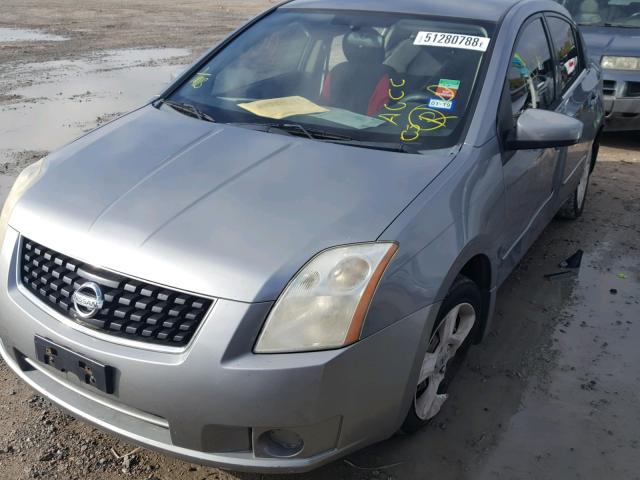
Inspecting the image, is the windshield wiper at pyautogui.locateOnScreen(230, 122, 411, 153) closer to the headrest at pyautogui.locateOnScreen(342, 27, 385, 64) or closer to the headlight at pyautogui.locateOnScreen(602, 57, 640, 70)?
the headrest at pyautogui.locateOnScreen(342, 27, 385, 64)

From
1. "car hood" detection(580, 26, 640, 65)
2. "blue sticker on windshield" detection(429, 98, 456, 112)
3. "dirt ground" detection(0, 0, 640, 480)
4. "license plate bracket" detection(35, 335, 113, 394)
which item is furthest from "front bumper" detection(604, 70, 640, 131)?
"license plate bracket" detection(35, 335, 113, 394)

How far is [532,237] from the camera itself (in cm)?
376

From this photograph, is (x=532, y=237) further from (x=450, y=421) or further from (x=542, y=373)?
(x=450, y=421)

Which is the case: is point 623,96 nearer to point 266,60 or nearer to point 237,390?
point 266,60

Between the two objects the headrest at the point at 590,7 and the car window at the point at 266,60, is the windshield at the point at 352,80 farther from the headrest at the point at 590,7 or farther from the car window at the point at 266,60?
the headrest at the point at 590,7

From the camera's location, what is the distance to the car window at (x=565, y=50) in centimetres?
418

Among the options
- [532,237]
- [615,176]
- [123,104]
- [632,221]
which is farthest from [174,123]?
[123,104]

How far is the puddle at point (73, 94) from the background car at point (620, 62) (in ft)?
16.7

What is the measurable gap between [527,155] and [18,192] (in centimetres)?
227

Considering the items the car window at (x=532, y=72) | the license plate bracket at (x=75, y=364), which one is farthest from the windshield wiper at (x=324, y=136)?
the license plate bracket at (x=75, y=364)

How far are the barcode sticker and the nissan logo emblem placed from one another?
1.95 meters

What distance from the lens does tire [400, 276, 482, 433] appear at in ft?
8.61

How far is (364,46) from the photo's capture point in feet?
11.0

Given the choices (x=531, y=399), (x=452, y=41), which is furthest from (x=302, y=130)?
(x=531, y=399)
